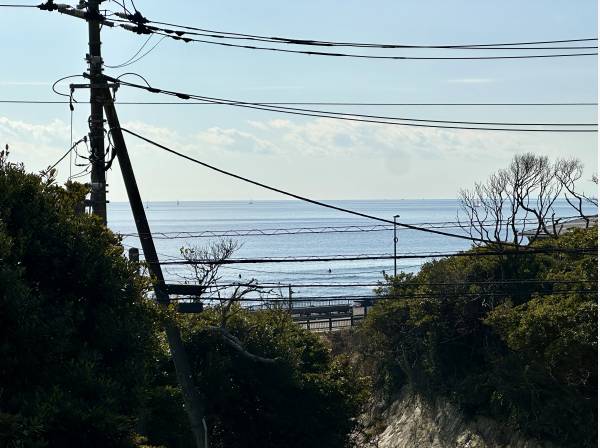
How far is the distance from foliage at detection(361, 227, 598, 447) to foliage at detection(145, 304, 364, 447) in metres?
3.54

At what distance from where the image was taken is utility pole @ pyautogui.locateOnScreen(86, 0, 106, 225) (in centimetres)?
1456

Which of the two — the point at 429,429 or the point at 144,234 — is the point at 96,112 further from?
the point at 429,429

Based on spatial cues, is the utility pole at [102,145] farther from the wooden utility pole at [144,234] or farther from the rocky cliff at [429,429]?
the rocky cliff at [429,429]

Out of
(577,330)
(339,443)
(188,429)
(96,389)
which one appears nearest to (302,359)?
→ (339,443)

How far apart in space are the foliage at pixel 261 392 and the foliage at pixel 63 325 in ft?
39.1

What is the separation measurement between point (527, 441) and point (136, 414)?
18.2m

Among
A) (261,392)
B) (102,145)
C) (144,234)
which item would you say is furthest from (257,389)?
(102,145)

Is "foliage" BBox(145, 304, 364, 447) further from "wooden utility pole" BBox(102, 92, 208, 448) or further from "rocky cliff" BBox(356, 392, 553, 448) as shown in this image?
"wooden utility pole" BBox(102, 92, 208, 448)

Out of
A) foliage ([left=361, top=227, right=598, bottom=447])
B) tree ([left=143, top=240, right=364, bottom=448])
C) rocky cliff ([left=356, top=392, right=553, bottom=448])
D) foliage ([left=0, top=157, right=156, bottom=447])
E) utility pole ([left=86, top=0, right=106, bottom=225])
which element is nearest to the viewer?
foliage ([left=0, top=157, right=156, bottom=447])

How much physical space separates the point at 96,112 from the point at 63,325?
4.83m

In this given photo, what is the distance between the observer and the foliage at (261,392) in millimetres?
24703

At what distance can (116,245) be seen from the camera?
13141 millimetres

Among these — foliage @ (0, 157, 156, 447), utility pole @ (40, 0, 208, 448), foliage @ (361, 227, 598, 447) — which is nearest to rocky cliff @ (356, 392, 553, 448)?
foliage @ (361, 227, 598, 447)

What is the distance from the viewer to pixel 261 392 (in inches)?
987
